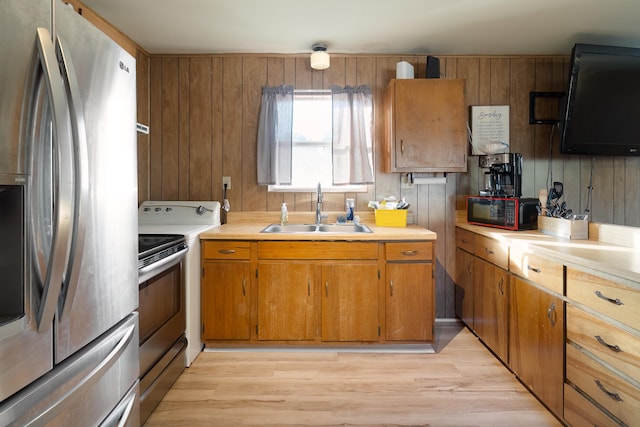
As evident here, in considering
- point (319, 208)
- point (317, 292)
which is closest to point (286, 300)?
point (317, 292)

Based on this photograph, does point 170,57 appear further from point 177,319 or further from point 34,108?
point 34,108

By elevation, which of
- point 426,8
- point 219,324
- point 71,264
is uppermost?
point 426,8

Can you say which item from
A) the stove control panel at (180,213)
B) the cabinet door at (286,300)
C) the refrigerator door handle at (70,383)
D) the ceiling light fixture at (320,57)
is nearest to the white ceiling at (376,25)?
the ceiling light fixture at (320,57)

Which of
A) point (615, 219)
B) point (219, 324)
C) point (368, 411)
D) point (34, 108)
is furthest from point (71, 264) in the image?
point (615, 219)

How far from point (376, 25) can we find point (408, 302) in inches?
76.7

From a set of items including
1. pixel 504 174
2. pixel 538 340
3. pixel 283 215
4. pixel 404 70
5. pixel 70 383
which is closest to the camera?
pixel 70 383

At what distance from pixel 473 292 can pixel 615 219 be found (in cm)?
149

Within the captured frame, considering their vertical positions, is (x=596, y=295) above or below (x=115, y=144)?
below

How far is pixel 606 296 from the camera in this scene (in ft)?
4.82

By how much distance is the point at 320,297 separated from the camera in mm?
2576

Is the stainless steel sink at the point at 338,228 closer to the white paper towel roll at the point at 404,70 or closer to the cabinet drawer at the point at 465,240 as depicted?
the cabinet drawer at the point at 465,240

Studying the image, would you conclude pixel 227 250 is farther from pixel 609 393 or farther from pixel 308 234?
pixel 609 393

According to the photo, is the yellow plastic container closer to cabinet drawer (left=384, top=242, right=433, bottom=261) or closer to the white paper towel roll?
cabinet drawer (left=384, top=242, right=433, bottom=261)

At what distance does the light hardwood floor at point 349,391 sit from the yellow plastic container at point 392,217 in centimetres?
98
